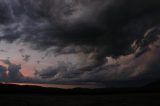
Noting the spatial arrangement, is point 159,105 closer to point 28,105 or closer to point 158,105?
point 158,105

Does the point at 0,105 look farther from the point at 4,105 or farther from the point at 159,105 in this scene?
the point at 159,105

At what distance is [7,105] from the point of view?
191 feet

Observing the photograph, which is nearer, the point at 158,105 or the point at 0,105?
the point at 0,105

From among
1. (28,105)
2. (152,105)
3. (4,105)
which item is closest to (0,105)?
(4,105)

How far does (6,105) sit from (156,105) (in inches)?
1436

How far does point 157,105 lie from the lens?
215 ft

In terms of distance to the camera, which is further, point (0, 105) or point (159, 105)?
point (159, 105)

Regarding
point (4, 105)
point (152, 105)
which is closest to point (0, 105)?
point (4, 105)

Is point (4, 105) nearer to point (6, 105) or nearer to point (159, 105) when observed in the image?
point (6, 105)

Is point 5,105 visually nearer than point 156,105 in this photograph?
Yes

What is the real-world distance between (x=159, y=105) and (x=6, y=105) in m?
37.3

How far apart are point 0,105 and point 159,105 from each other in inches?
→ 1517

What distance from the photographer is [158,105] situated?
65250mm

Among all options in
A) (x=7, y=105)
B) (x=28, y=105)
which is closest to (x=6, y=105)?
Result: (x=7, y=105)
